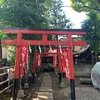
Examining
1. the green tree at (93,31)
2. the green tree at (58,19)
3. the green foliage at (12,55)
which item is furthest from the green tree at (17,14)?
the green tree at (58,19)

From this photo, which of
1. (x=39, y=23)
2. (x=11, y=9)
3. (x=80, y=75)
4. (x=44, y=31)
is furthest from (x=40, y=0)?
(x=80, y=75)

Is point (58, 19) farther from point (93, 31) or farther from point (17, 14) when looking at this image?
point (17, 14)

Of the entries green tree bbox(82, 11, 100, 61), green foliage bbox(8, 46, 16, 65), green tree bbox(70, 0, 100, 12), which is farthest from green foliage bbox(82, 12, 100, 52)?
green foliage bbox(8, 46, 16, 65)

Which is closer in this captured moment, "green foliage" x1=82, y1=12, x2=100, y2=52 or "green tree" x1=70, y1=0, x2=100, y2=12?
"green tree" x1=70, y1=0, x2=100, y2=12

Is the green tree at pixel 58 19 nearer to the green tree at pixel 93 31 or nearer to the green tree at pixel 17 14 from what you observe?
the green tree at pixel 93 31

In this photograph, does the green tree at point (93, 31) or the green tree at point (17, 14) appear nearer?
the green tree at point (17, 14)

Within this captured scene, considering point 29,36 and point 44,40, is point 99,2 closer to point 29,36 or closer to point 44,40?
point 29,36

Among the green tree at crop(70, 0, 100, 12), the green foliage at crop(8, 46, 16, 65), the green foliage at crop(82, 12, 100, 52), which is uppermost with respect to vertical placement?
the green tree at crop(70, 0, 100, 12)

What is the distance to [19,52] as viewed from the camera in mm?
7508

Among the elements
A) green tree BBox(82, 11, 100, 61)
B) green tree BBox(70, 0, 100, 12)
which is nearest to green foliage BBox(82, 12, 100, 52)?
green tree BBox(82, 11, 100, 61)

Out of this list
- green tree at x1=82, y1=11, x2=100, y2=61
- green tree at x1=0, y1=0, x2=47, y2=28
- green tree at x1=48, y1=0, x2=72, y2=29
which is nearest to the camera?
green tree at x1=0, y1=0, x2=47, y2=28

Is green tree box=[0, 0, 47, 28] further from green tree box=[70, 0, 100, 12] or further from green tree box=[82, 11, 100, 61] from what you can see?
green tree box=[82, 11, 100, 61]

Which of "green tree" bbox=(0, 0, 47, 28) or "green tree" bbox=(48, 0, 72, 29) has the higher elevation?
"green tree" bbox=(48, 0, 72, 29)

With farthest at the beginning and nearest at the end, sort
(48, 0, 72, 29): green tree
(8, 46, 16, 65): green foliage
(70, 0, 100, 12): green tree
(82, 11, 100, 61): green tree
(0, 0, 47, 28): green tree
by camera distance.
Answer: (48, 0, 72, 29): green tree → (82, 11, 100, 61): green tree → (70, 0, 100, 12): green tree → (8, 46, 16, 65): green foliage → (0, 0, 47, 28): green tree
